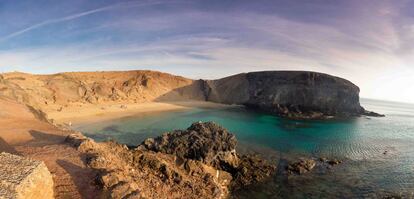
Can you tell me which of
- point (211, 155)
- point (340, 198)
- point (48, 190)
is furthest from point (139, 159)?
point (340, 198)

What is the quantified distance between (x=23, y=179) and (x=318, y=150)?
29842 mm

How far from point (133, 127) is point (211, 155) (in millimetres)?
21965

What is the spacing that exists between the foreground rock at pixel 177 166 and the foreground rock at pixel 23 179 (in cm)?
262

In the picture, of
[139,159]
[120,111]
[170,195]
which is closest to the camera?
[170,195]

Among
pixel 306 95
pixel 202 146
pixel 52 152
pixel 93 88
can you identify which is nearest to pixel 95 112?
pixel 93 88

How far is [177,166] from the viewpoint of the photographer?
20.7 metres

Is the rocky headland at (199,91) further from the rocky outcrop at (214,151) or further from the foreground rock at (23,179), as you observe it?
the foreground rock at (23,179)

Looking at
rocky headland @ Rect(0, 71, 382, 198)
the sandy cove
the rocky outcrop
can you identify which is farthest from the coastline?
the rocky outcrop

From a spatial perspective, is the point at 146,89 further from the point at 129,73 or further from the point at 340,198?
the point at 340,198

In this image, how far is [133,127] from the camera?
138 feet

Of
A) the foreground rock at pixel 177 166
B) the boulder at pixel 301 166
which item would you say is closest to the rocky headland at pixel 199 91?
the foreground rock at pixel 177 166

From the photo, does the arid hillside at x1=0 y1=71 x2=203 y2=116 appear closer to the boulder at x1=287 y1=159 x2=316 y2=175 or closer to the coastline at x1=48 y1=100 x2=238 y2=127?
the coastline at x1=48 y1=100 x2=238 y2=127

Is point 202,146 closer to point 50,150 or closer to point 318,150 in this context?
point 50,150

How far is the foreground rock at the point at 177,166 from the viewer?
1501 cm
